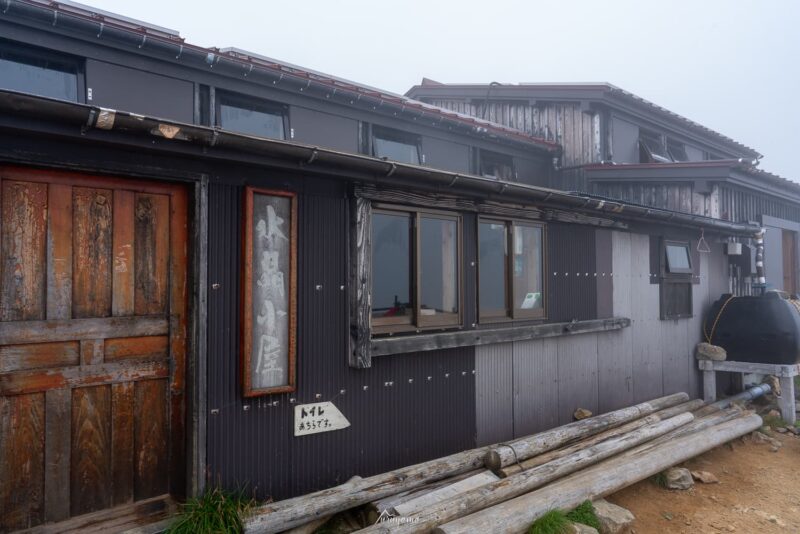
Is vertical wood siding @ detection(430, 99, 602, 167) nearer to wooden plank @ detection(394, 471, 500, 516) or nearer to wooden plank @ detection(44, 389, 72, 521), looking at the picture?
wooden plank @ detection(394, 471, 500, 516)

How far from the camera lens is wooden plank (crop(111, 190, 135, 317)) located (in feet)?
11.3

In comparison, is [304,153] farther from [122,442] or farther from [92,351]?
[122,442]

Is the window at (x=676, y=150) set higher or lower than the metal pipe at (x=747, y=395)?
higher

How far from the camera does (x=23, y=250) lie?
3.17m

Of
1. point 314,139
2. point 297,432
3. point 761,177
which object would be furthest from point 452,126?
point 297,432

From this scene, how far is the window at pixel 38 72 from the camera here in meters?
5.73

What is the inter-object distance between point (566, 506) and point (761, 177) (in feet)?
27.9

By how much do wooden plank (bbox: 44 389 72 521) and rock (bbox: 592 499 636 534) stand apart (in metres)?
4.08

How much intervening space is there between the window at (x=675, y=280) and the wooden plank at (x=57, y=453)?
24.9 ft

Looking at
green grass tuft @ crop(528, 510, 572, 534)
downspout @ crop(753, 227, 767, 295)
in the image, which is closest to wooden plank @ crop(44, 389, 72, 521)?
green grass tuft @ crop(528, 510, 572, 534)

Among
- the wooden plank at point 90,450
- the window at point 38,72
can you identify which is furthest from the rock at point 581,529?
the window at point 38,72

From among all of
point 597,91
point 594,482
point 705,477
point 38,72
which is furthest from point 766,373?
point 38,72

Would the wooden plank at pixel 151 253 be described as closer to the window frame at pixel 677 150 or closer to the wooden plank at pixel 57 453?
the wooden plank at pixel 57 453

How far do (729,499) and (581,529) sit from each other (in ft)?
7.48
